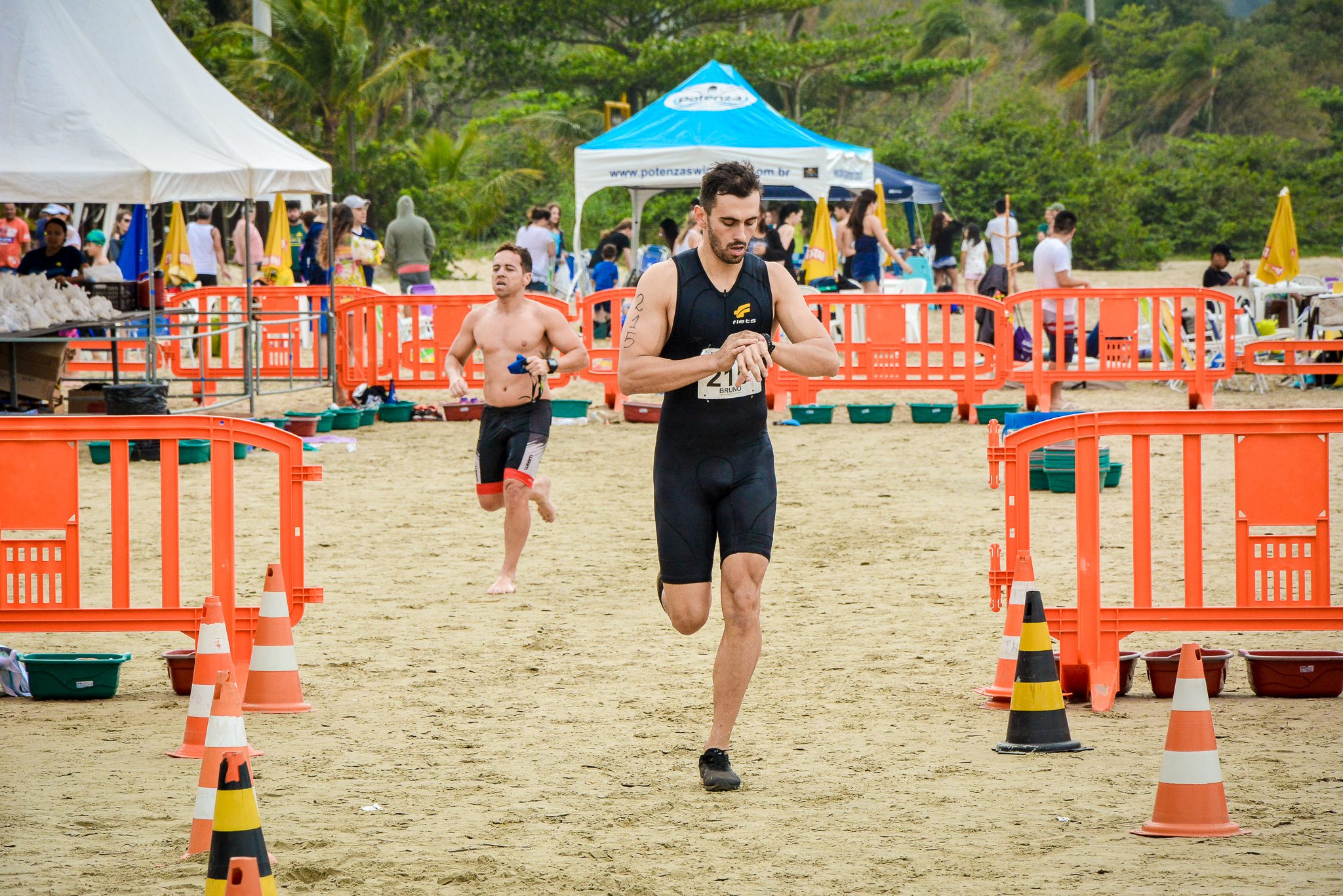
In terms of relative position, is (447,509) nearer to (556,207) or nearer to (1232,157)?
(556,207)

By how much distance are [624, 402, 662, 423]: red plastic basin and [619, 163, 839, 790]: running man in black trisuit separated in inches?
431

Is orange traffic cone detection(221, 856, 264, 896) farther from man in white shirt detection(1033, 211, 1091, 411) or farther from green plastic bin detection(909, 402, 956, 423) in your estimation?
man in white shirt detection(1033, 211, 1091, 411)

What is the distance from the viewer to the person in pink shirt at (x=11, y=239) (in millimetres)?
19188

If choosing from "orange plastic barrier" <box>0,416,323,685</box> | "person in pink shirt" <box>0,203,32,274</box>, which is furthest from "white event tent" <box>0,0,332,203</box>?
"orange plastic barrier" <box>0,416,323,685</box>

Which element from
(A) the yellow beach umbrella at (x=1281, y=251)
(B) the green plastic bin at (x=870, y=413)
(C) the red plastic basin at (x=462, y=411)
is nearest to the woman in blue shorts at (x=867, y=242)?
(B) the green plastic bin at (x=870, y=413)

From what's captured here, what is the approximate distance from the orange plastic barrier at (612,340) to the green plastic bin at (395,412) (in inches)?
77.9

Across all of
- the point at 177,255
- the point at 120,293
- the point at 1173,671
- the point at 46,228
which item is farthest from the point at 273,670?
the point at 177,255

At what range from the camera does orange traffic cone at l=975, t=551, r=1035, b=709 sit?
6230 mm

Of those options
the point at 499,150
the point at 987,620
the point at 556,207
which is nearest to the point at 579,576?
the point at 987,620

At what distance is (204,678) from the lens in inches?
220

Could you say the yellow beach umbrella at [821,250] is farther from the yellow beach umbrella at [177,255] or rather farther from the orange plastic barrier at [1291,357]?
the yellow beach umbrella at [177,255]

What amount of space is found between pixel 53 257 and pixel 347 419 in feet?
11.3

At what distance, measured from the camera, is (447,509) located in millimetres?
11570

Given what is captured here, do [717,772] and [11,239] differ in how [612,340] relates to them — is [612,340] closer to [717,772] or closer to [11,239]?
[11,239]
